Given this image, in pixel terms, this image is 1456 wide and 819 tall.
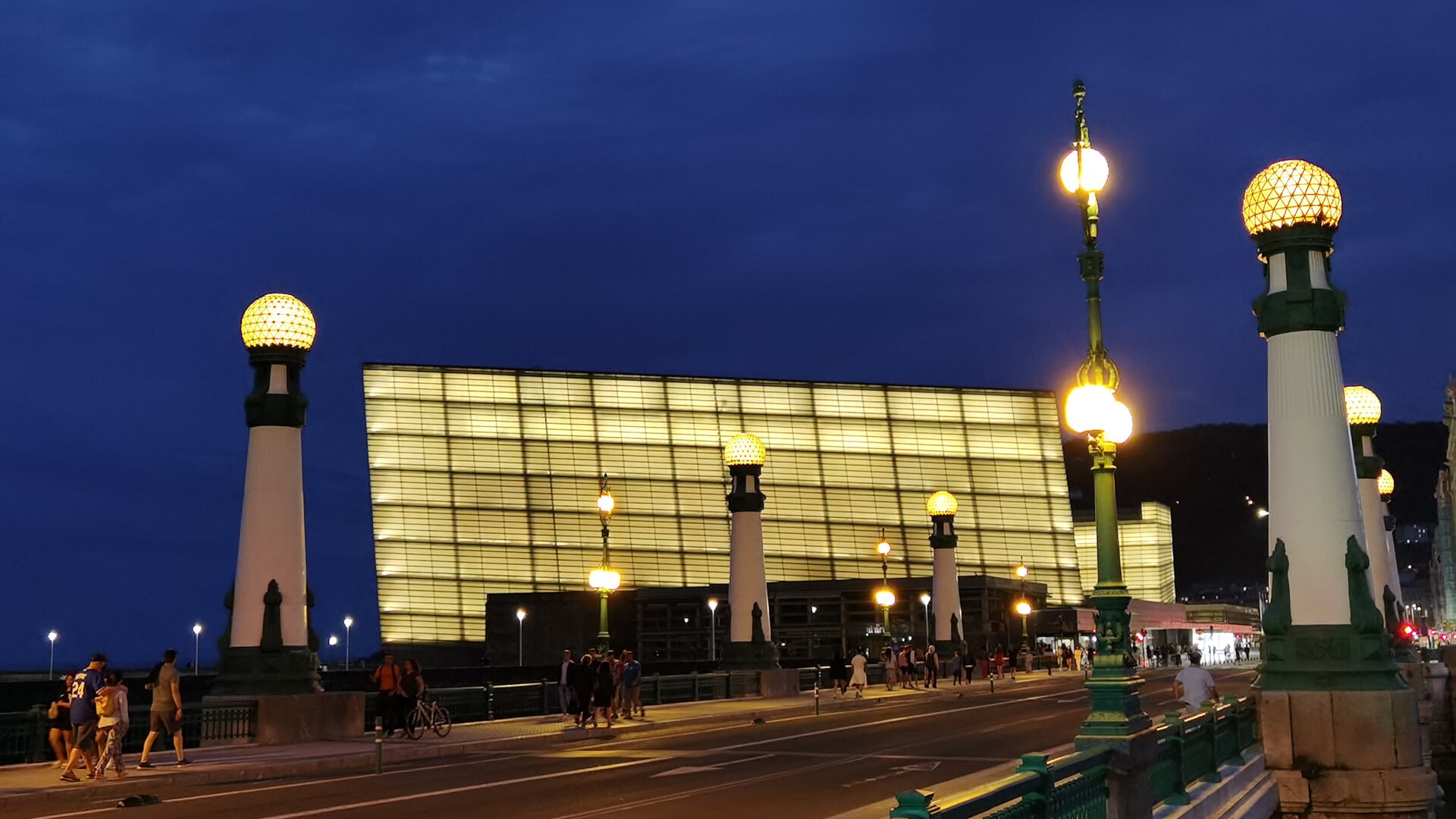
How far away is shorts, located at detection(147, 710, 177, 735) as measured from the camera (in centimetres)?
2266

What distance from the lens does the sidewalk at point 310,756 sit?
65.4 feet

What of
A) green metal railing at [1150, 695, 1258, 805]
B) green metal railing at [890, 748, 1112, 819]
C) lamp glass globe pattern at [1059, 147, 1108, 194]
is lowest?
green metal railing at [1150, 695, 1258, 805]

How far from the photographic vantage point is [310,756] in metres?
23.9

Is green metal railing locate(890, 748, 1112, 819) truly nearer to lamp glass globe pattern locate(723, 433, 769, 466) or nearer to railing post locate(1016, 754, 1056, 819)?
railing post locate(1016, 754, 1056, 819)

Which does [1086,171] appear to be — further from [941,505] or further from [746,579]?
[941,505]

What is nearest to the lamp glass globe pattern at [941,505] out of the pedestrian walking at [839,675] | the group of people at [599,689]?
the pedestrian walking at [839,675]

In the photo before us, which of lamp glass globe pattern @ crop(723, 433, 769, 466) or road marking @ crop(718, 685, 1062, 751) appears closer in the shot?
road marking @ crop(718, 685, 1062, 751)

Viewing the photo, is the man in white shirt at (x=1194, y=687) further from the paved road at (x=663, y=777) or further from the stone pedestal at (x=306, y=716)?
the stone pedestal at (x=306, y=716)

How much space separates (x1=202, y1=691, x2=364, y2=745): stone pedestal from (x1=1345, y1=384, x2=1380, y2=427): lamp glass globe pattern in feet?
80.0

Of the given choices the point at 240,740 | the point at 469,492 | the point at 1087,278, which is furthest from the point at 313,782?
the point at 469,492

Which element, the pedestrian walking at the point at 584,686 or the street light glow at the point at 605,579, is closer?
the pedestrian walking at the point at 584,686

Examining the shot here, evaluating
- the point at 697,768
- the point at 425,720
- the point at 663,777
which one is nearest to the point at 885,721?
the point at 425,720

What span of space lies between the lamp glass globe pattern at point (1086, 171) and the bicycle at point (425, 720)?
18.2m

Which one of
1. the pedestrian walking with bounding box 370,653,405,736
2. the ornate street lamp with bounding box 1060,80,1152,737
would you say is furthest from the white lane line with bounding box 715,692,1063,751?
the ornate street lamp with bounding box 1060,80,1152,737
